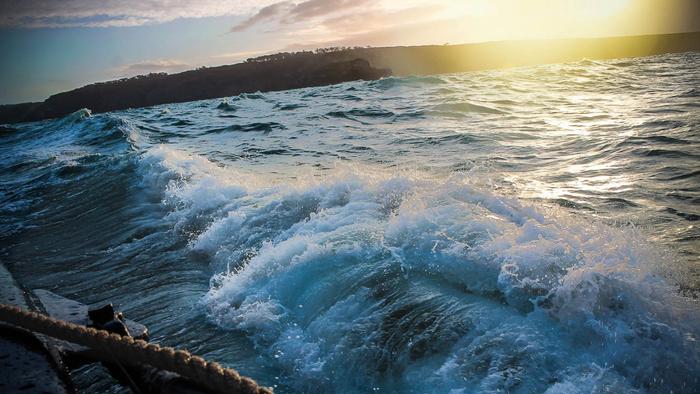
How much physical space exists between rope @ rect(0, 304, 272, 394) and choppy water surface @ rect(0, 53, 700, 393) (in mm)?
1064

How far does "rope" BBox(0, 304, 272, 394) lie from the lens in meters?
1.24

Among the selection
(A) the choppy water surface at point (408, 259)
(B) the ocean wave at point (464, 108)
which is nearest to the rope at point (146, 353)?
(A) the choppy water surface at point (408, 259)

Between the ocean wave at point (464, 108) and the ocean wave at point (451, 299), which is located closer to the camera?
the ocean wave at point (451, 299)

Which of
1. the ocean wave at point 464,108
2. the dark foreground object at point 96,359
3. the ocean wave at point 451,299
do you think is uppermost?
the ocean wave at point 464,108

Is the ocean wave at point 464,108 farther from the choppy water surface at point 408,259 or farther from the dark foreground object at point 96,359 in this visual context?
the dark foreground object at point 96,359

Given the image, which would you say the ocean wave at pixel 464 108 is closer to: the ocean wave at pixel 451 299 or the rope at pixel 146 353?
the ocean wave at pixel 451 299

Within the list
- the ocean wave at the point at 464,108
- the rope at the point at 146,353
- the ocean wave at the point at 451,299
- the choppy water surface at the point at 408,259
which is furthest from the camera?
the ocean wave at the point at 464,108

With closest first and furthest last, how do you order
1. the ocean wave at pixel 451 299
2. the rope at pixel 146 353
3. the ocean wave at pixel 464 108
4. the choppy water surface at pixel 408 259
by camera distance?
the rope at pixel 146 353 < the ocean wave at pixel 451 299 < the choppy water surface at pixel 408 259 < the ocean wave at pixel 464 108

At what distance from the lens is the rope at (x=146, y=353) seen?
4.06 ft

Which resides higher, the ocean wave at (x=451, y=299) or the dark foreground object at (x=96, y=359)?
the dark foreground object at (x=96, y=359)

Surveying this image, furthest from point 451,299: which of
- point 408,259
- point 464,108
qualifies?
point 464,108

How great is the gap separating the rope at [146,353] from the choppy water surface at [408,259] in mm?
1064

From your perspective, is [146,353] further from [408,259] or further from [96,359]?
[408,259]

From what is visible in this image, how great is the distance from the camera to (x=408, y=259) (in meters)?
3.53
